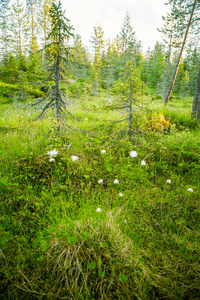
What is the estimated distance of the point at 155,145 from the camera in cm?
397

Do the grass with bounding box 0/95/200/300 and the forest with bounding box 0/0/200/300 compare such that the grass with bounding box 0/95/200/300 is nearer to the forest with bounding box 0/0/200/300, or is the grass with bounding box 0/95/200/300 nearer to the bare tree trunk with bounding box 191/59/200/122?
the forest with bounding box 0/0/200/300

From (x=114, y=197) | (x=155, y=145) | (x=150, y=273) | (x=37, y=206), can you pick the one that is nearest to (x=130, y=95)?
(x=155, y=145)

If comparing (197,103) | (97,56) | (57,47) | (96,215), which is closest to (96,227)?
(96,215)

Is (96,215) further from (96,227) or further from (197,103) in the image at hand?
(197,103)

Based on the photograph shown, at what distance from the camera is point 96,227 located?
168 cm

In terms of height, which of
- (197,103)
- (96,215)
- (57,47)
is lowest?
(96,215)

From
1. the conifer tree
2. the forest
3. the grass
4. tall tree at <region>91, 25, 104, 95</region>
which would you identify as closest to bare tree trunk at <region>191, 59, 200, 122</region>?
the forest

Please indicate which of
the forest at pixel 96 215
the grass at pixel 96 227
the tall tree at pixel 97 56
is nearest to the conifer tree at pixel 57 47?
the forest at pixel 96 215

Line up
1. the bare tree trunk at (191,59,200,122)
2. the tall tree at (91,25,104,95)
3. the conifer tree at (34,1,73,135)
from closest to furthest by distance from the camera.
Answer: the conifer tree at (34,1,73,135), the bare tree trunk at (191,59,200,122), the tall tree at (91,25,104,95)

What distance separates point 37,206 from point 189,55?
160ft

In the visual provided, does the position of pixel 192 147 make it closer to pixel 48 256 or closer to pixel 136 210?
pixel 136 210

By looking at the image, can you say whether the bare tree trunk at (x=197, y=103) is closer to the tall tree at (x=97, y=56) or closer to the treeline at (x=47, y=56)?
the treeline at (x=47, y=56)

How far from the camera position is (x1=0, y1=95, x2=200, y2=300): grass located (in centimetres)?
132

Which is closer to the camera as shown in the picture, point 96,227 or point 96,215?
point 96,227
